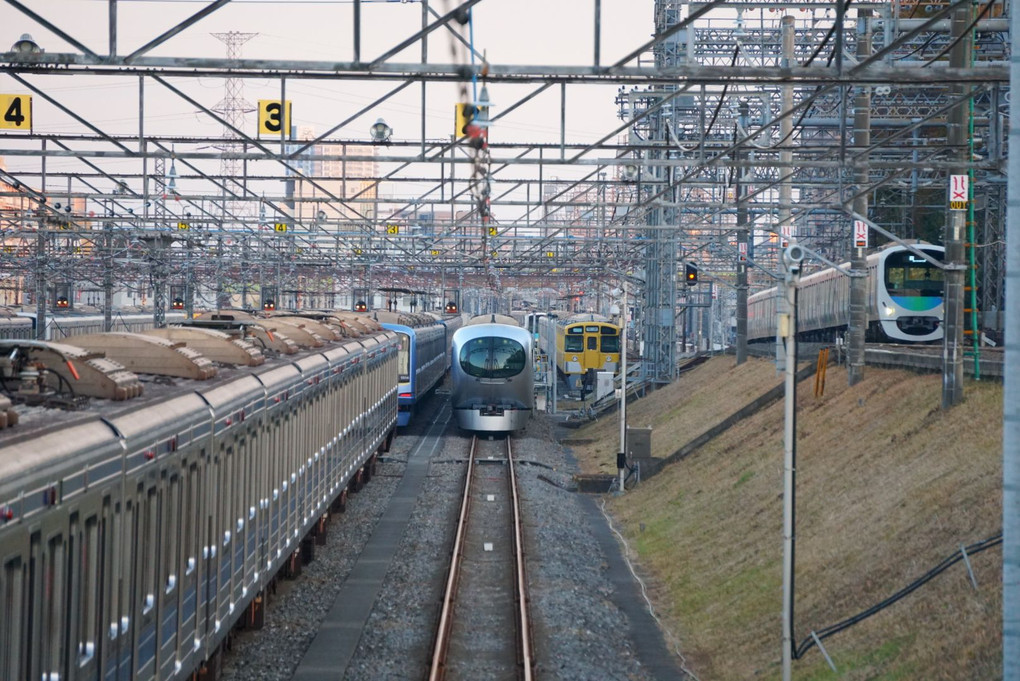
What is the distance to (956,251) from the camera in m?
18.8

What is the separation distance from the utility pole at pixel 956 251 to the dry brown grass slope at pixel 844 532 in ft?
1.51

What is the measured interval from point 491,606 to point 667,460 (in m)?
12.6

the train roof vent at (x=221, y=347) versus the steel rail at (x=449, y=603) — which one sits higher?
the train roof vent at (x=221, y=347)

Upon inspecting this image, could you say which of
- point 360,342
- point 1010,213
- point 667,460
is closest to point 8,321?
point 360,342

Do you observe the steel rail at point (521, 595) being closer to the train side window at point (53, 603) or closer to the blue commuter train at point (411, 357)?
the train side window at point (53, 603)

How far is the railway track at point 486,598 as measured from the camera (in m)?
13.0

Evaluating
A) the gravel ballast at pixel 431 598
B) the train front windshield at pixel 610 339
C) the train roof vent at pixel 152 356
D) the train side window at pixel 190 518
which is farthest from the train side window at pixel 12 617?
the train front windshield at pixel 610 339

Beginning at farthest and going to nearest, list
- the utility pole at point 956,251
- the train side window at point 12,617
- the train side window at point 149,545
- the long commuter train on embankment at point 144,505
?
the utility pole at point 956,251
the train side window at point 149,545
the long commuter train on embankment at point 144,505
the train side window at point 12,617

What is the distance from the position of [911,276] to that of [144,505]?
24410 millimetres

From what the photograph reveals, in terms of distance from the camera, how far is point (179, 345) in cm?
1146

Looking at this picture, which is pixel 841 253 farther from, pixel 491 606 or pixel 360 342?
pixel 491 606

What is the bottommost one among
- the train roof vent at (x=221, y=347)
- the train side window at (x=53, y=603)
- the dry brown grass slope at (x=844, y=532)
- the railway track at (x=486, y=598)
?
the railway track at (x=486, y=598)

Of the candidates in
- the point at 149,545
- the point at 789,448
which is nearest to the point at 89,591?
the point at 149,545

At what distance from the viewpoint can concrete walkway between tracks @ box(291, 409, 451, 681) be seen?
502 inches
